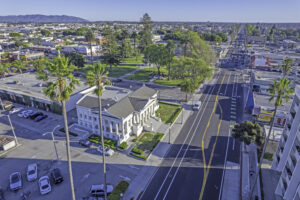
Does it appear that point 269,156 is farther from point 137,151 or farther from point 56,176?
point 56,176

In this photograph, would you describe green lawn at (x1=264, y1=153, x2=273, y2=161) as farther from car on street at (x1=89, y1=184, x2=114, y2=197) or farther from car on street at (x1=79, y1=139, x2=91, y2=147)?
car on street at (x1=79, y1=139, x2=91, y2=147)

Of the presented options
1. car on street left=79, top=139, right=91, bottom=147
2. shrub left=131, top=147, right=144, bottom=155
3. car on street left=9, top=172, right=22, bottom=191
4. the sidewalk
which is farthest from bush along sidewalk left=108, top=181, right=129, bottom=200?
car on street left=9, top=172, right=22, bottom=191

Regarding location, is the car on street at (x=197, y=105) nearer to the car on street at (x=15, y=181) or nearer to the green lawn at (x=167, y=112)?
the green lawn at (x=167, y=112)

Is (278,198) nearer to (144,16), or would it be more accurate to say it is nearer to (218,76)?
(218,76)

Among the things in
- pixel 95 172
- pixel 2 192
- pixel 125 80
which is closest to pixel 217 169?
pixel 95 172

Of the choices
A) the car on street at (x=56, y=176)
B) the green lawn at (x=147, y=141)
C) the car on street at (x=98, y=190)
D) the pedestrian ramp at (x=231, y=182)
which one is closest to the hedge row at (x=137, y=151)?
the green lawn at (x=147, y=141)

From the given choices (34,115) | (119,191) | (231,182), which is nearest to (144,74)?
(34,115)
